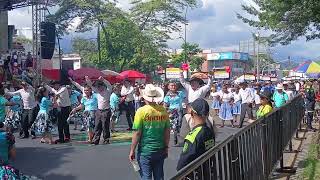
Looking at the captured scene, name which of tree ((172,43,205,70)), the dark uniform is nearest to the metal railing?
the dark uniform

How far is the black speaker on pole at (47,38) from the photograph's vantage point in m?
28.8

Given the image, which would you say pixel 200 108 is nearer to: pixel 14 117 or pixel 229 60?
pixel 14 117

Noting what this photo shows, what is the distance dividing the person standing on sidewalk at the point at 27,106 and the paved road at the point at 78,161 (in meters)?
1.36

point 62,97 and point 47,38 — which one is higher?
point 47,38

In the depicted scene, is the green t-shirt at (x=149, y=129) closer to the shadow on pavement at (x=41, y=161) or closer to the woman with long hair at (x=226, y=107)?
the shadow on pavement at (x=41, y=161)

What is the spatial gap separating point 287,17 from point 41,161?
8464 millimetres

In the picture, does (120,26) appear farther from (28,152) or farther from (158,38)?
(28,152)

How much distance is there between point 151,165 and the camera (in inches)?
255

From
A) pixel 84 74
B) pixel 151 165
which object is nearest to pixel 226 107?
pixel 84 74

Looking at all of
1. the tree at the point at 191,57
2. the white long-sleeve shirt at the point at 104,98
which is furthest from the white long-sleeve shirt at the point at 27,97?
the tree at the point at 191,57

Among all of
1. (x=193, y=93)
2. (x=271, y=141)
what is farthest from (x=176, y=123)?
(x=271, y=141)

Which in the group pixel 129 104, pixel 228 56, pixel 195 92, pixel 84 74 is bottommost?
pixel 129 104

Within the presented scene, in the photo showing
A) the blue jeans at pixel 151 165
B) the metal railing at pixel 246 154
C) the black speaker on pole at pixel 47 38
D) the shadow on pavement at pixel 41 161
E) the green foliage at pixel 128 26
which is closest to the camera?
the metal railing at pixel 246 154

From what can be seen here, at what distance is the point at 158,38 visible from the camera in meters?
47.7
